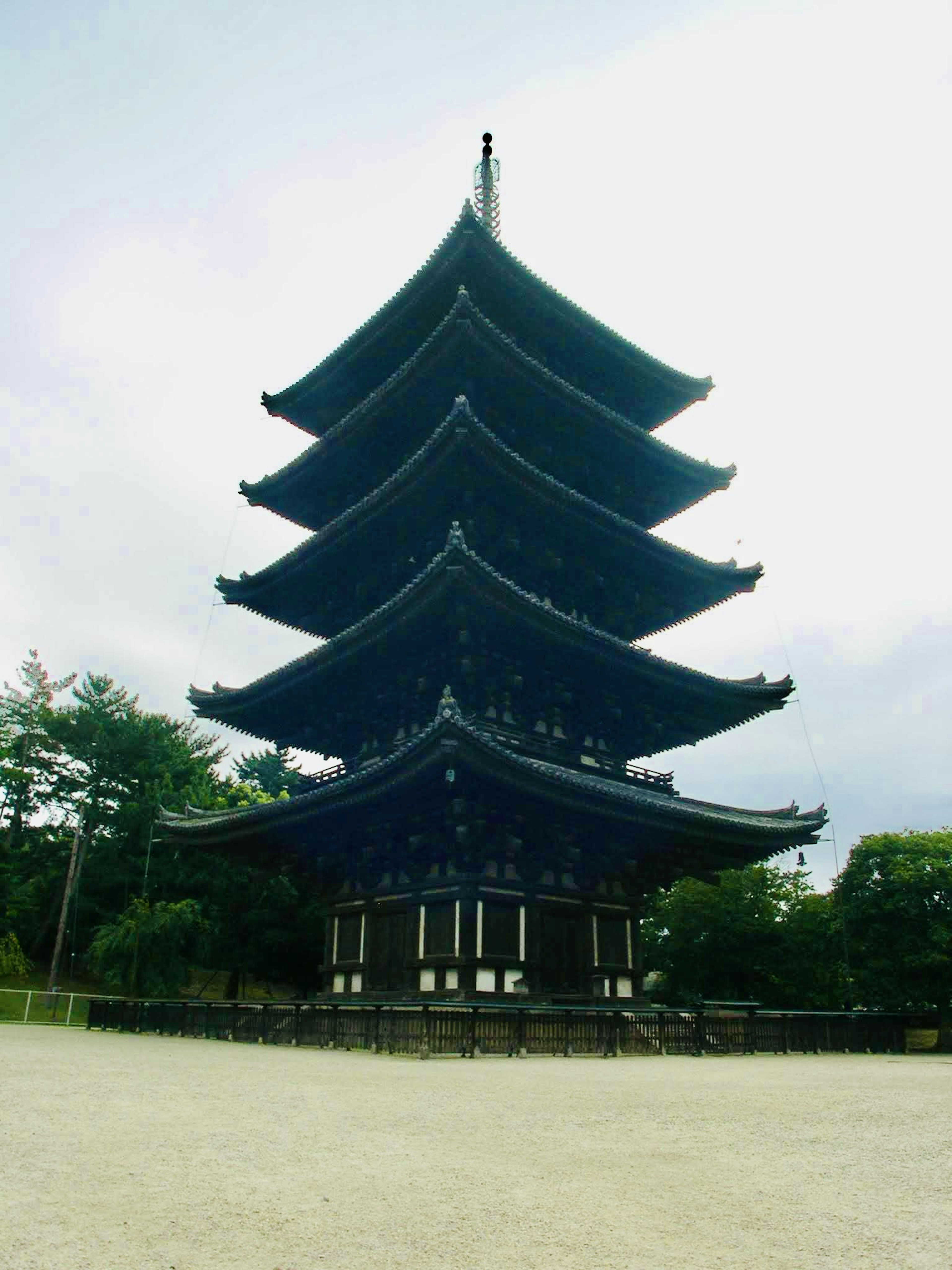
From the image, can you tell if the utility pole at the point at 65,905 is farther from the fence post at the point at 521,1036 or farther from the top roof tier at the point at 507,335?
the fence post at the point at 521,1036

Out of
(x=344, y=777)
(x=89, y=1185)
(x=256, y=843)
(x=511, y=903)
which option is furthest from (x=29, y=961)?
(x=89, y=1185)

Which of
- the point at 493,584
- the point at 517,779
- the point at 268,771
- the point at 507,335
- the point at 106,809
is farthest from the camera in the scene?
the point at 268,771

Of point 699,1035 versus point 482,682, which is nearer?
point 699,1035

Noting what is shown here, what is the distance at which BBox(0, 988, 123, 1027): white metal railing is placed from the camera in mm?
30266

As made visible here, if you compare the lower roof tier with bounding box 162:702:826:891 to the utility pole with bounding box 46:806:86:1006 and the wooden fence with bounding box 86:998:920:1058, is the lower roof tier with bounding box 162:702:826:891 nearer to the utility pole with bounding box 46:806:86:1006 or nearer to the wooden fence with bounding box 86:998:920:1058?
the wooden fence with bounding box 86:998:920:1058

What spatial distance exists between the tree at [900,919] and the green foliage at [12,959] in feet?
120

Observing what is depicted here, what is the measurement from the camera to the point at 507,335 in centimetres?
2797

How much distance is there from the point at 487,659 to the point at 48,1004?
2836 centimetres

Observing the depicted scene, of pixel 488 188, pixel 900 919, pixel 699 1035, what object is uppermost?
pixel 488 188

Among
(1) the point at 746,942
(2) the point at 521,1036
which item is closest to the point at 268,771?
(1) the point at 746,942

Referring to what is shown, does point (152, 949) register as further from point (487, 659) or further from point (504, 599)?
point (504, 599)

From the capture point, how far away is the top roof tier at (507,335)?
25.8 m

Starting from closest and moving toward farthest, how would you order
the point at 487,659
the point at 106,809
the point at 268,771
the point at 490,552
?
the point at 487,659
the point at 490,552
the point at 106,809
the point at 268,771

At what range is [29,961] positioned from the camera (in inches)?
1785
